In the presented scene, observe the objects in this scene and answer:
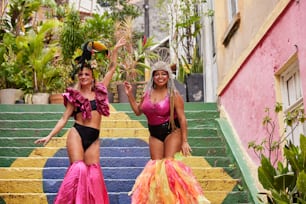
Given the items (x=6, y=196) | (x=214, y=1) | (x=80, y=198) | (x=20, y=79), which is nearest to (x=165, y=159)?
(x=80, y=198)

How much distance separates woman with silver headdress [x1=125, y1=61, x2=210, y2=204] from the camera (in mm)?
3912

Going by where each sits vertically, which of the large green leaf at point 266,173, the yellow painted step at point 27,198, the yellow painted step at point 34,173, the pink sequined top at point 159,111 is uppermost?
the pink sequined top at point 159,111

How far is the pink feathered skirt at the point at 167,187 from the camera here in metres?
3.89

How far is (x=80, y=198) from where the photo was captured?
12.4 ft

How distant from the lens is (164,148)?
4211 mm

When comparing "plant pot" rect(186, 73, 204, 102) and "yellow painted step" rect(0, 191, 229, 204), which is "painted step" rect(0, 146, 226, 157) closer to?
"yellow painted step" rect(0, 191, 229, 204)

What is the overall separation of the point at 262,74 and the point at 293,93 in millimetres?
701

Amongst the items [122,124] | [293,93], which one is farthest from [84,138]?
[122,124]

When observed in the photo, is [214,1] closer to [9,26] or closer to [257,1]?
[257,1]

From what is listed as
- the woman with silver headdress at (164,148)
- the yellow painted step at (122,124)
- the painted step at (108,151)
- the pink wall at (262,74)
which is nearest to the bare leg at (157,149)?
the woman with silver headdress at (164,148)

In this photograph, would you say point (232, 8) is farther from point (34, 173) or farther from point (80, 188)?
point (80, 188)

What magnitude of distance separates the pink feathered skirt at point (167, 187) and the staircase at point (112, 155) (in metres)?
1.28

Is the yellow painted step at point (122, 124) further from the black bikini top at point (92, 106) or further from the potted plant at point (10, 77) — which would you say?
the black bikini top at point (92, 106)

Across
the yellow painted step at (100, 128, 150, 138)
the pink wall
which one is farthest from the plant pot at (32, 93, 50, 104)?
the pink wall
